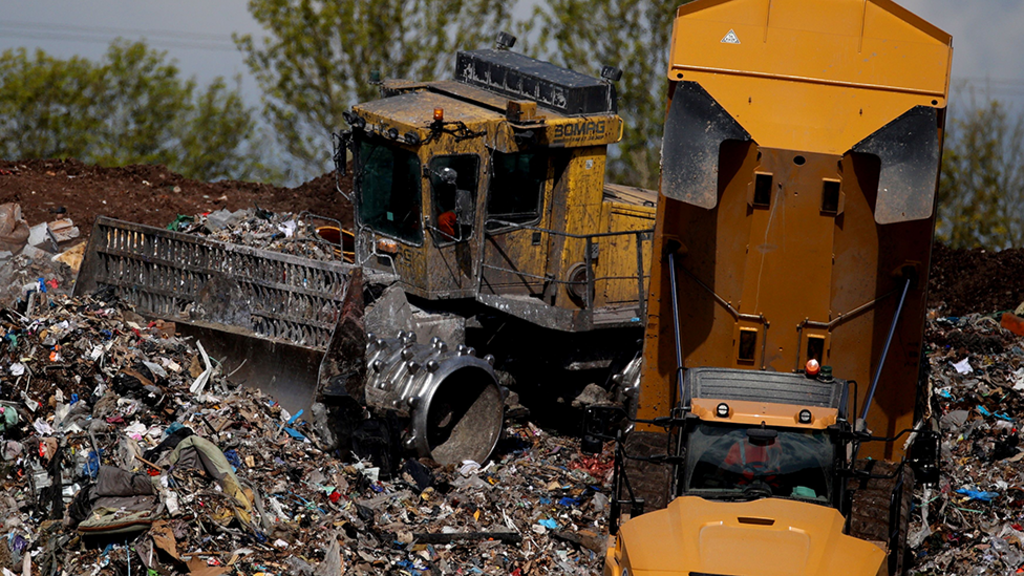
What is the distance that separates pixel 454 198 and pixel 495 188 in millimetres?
627

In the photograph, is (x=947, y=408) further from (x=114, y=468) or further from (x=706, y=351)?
(x=114, y=468)

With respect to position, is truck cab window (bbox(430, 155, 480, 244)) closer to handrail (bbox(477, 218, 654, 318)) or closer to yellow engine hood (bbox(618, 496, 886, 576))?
handrail (bbox(477, 218, 654, 318))

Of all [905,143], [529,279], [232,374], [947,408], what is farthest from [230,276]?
[947,408]

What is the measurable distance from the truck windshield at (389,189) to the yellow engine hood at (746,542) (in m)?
4.88

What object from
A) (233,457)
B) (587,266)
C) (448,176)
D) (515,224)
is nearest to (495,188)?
(515,224)

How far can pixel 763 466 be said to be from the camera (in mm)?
6141

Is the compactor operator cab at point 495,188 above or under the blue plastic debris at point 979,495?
above

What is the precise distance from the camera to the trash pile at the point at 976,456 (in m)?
8.59

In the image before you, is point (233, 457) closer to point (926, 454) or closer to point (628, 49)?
point (926, 454)

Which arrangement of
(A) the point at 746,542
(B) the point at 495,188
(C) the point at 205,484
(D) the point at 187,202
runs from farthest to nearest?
(D) the point at 187,202, (B) the point at 495,188, (C) the point at 205,484, (A) the point at 746,542

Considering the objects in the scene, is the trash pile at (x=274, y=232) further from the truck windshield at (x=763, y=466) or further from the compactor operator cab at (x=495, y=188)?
the truck windshield at (x=763, y=466)

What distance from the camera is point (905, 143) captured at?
768 centimetres

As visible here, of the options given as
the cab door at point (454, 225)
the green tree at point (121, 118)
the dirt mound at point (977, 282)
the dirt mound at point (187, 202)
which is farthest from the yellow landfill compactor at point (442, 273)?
the green tree at point (121, 118)

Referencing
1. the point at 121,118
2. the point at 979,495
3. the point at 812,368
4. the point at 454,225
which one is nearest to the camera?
the point at 812,368
